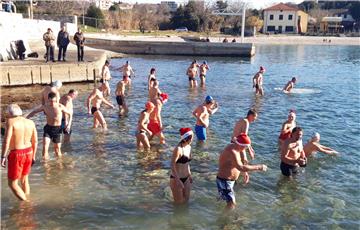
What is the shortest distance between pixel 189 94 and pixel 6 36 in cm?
1110

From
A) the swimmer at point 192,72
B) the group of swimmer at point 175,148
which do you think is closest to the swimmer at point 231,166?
the group of swimmer at point 175,148

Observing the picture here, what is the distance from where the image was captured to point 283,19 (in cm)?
9350

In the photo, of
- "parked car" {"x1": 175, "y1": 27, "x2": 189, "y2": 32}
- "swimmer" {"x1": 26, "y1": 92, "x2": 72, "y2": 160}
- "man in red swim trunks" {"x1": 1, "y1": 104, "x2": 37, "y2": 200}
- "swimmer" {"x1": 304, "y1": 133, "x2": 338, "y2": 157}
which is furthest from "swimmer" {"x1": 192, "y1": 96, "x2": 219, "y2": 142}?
"parked car" {"x1": 175, "y1": 27, "x2": 189, "y2": 32}

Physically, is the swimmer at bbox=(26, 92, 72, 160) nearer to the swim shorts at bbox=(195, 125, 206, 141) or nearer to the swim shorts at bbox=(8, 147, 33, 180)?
the swim shorts at bbox=(8, 147, 33, 180)

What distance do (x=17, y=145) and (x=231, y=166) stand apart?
367cm

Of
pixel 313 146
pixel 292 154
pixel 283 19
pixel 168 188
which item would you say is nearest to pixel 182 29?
pixel 283 19

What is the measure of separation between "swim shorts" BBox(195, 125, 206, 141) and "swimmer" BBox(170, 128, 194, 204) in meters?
4.21

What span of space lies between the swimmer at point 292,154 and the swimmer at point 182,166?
103 inches

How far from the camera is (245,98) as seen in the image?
2009 centimetres

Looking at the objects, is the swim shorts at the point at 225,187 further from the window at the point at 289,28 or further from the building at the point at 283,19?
the window at the point at 289,28

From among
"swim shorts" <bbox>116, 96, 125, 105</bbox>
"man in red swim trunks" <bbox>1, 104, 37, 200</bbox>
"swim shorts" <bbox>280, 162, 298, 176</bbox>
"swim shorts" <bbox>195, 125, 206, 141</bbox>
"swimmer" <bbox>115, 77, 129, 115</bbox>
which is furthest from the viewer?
"swim shorts" <bbox>116, 96, 125, 105</bbox>

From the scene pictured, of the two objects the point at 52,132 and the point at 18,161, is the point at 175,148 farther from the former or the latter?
the point at 52,132

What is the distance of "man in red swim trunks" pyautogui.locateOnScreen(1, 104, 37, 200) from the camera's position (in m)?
7.00

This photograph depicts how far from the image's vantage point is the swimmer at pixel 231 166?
673 cm
